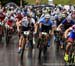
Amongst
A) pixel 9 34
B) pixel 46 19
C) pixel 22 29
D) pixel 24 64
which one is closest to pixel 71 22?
pixel 46 19

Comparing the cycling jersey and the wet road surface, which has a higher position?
the cycling jersey

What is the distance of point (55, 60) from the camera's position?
49.8ft

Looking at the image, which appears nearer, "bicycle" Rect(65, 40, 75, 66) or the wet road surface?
"bicycle" Rect(65, 40, 75, 66)

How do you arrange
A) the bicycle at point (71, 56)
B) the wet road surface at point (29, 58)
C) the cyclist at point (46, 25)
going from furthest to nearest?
the cyclist at point (46, 25), the wet road surface at point (29, 58), the bicycle at point (71, 56)

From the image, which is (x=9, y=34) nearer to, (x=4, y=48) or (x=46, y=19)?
(x=4, y=48)

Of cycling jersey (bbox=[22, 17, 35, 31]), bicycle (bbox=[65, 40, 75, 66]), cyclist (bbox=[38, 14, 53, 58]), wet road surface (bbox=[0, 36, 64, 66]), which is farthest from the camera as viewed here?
cycling jersey (bbox=[22, 17, 35, 31])

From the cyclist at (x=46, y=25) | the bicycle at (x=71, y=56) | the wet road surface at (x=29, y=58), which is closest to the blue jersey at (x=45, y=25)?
the cyclist at (x=46, y=25)

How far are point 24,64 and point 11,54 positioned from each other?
2993mm

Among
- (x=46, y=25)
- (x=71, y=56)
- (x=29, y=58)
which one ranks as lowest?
(x=29, y=58)

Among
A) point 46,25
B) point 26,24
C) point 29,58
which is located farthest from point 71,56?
point 26,24

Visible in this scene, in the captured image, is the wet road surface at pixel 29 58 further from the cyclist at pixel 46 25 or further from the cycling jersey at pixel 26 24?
the cycling jersey at pixel 26 24

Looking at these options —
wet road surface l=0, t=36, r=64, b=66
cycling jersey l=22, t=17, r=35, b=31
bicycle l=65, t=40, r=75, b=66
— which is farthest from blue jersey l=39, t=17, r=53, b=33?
bicycle l=65, t=40, r=75, b=66

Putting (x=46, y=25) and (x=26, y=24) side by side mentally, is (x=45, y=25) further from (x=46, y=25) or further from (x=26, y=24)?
(x=26, y=24)

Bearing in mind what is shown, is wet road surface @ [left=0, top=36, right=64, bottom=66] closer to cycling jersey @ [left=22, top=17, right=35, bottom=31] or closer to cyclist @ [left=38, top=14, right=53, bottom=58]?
cyclist @ [left=38, top=14, right=53, bottom=58]
